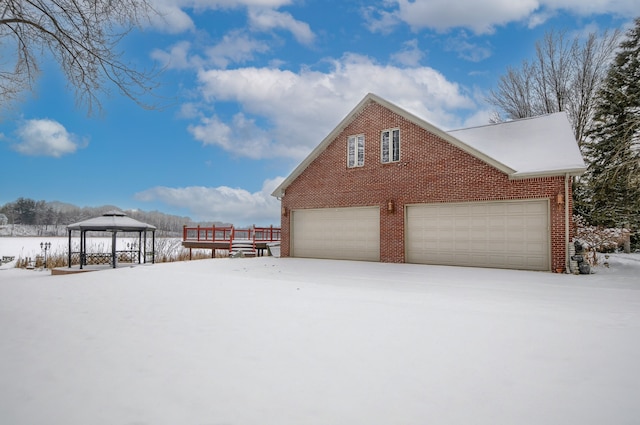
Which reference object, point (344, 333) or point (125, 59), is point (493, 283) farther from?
point (125, 59)

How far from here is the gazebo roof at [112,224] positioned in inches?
592

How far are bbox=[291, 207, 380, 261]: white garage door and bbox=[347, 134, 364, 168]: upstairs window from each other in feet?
6.33

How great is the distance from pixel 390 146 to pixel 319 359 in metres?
12.4

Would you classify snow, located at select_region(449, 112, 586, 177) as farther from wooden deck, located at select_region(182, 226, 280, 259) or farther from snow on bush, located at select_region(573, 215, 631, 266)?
wooden deck, located at select_region(182, 226, 280, 259)

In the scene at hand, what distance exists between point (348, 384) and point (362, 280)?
6.59m

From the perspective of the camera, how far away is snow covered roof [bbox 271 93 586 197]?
11.9m

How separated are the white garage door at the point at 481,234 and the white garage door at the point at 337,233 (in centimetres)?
155

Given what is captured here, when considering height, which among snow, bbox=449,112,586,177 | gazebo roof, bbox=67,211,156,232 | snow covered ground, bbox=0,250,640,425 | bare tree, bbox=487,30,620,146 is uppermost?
bare tree, bbox=487,30,620,146

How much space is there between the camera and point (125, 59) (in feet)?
22.9

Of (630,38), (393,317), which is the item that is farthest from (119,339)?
(630,38)

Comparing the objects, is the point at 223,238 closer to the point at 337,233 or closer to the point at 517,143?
the point at 337,233

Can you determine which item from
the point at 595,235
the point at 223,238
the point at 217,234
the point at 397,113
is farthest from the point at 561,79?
the point at 217,234

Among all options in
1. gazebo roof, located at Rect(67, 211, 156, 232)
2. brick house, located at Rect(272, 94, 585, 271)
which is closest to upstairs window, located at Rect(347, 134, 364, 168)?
brick house, located at Rect(272, 94, 585, 271)

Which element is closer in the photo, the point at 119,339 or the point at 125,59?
the point at 119,339
